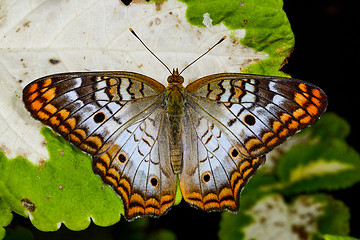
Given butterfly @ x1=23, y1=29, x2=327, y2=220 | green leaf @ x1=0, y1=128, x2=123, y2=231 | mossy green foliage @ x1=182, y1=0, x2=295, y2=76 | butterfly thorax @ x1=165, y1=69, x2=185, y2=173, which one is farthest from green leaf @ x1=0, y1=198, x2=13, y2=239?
mossy green foliage @ x1=182, y1=0, x2=295, y2=76

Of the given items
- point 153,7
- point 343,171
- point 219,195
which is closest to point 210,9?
point 153,7

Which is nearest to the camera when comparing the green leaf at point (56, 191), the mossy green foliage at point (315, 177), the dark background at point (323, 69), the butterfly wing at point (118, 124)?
the butterfly wing at point (118, 124)

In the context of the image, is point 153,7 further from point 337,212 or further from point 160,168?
point 337,212

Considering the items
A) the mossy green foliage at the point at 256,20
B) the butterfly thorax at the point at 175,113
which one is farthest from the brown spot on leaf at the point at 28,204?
the mossy green foliage at the point at 256,20

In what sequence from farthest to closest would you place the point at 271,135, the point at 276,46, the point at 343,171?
the point at 343,171 < the point at 276,46 < the point at 271,135

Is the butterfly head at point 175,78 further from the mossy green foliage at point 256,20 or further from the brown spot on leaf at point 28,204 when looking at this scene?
the brown spot on leaf at point 28,204
